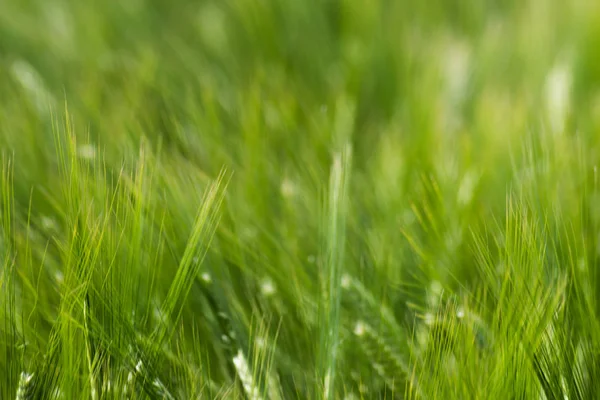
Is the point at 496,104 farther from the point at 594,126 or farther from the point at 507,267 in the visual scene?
the point at 507,267

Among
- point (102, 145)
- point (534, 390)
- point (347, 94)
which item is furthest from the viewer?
point (347, 94)

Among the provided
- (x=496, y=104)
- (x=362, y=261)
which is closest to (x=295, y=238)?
(x=362, y=261)

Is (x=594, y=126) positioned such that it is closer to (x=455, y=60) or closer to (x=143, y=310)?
(x=455, y=60)

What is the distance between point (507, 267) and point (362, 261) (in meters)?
0.09

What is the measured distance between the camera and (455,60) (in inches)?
21.2

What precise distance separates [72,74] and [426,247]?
0.30m

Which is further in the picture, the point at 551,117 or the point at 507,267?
the point at 551,117

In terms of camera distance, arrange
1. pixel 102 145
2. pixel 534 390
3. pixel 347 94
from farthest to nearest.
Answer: pixel 347 94
pixel 102 145
pixel 534 390

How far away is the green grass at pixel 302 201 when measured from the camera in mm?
281

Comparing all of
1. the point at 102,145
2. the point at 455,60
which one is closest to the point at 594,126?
the point at 455,60

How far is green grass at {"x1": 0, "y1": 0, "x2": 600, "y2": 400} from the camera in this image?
0.92ft

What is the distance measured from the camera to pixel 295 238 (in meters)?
0.36

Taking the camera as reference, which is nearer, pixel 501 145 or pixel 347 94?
pixel 501 145

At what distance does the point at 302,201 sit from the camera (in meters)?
0.39
